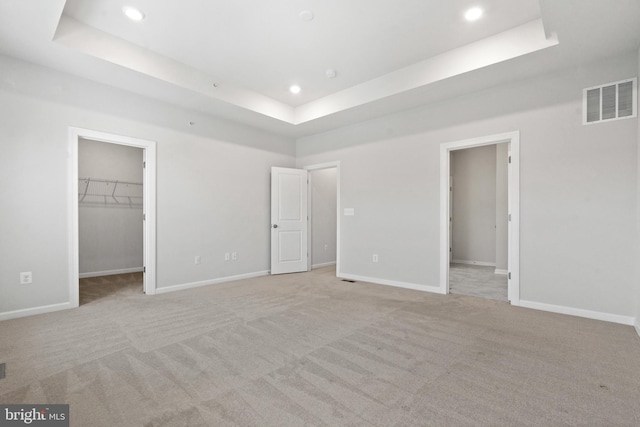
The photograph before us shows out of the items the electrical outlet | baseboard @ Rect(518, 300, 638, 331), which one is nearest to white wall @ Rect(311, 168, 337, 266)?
baseboard @ Rect(518, 300, 638, 331)

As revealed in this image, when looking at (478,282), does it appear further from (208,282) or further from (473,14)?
(208,282)

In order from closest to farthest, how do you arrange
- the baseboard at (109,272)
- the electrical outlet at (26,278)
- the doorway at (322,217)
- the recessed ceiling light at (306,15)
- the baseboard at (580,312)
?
the recessed ceiling light at (306,15) → the baseboard at (580,312) → the electrical outlet at (26,278) → the baseboard at (109,272) → the doorway at (322,217)

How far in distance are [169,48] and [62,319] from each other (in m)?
3.31

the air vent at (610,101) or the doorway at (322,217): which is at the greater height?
the air vent at (610,101)

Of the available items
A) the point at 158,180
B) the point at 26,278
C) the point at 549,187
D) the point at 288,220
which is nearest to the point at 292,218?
the point at 288,220

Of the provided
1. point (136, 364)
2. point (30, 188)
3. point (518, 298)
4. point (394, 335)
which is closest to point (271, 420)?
point (136, 364)

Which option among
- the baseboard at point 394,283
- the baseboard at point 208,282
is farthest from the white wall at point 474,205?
the baseboard at point 208,282

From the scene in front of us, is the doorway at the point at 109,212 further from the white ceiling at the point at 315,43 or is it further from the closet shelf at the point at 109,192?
the white ceiling at the point at 315,43

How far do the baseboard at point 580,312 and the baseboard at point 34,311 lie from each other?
221 inches

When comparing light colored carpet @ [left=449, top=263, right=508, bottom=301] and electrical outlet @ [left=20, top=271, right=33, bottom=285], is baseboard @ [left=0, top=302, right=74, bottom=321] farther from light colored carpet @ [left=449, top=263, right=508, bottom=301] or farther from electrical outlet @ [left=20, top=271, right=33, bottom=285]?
light colored carpet @ [left=449, top=263, right=508, bottom=301]

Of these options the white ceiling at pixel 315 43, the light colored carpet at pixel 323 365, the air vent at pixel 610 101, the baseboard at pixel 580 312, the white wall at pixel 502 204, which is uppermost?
the white ceiling at pixel 315 43

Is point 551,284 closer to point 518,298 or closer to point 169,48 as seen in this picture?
point 518,298

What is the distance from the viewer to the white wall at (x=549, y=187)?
3256 millimetres

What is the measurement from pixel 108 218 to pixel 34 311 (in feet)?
9.67
